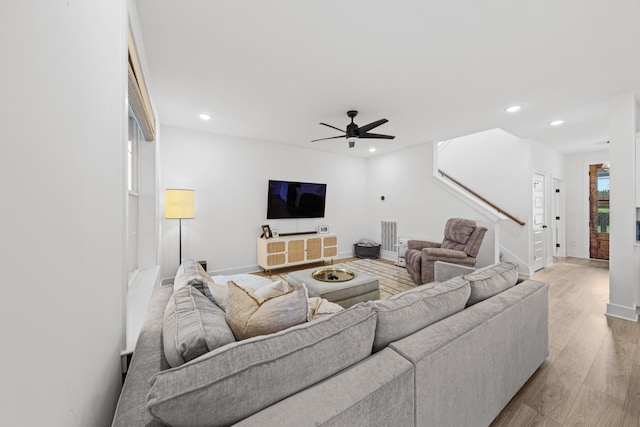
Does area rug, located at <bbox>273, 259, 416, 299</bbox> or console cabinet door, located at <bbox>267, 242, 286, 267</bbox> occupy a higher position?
console cabinet door, located at <bbox>267, 242, 286, 267</bbox>

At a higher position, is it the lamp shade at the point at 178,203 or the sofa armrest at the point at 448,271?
the lamp shade at the point at 178,203

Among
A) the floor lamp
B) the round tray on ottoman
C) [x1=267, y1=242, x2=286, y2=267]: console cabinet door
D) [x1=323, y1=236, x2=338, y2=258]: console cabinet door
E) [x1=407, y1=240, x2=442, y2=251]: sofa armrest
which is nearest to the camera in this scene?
the round tray on ottoman

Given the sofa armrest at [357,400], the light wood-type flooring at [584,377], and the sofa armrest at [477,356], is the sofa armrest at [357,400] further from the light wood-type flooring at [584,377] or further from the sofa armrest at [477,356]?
the light wood-type flooring at [584,377]

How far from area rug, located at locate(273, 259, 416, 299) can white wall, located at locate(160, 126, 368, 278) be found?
0.97 meters

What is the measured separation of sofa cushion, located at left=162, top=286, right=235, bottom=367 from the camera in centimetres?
95

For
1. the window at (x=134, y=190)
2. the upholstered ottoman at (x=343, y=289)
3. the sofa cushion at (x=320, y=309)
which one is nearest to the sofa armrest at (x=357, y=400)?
the sofa cushion at (x=320, y=309)

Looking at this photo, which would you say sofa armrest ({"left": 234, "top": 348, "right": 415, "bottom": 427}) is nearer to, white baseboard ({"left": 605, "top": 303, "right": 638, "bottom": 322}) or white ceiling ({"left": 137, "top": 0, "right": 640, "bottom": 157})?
white ceiling ({"left": 137, "top": 0, "right": 640, "bottom": 157})

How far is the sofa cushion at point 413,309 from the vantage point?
1181mm

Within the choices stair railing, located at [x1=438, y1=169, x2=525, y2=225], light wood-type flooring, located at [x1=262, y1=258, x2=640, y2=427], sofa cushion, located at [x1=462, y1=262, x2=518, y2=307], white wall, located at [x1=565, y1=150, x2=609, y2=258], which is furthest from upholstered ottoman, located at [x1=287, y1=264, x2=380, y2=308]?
white wall, located at [x1=565, y1=150, x2=609, y2=258]

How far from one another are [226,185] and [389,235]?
3.69m

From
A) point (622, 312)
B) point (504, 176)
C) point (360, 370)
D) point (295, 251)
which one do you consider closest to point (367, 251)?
point (295, 251)

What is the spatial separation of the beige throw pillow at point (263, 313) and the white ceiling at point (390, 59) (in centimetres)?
181

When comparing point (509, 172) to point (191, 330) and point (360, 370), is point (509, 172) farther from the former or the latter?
point (191, 330)

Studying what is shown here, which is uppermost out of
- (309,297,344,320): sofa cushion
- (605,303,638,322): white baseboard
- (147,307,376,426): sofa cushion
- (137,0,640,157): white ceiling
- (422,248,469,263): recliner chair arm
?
(137,0,640,157): white ceiling
